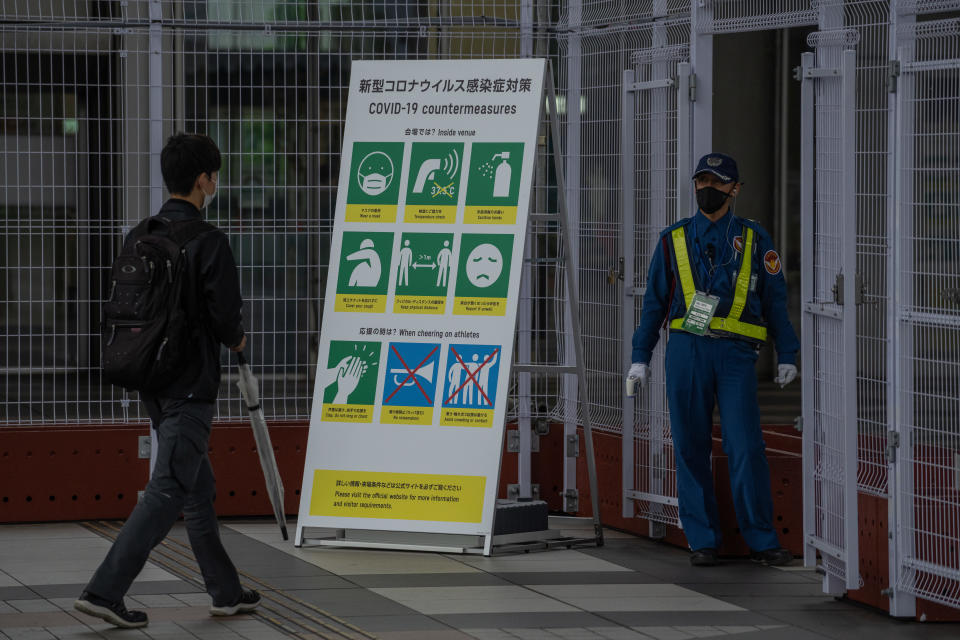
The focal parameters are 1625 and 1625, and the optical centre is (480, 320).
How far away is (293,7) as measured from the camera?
31.7ft

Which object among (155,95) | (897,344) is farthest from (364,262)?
(897,344)

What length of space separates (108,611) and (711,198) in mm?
3285

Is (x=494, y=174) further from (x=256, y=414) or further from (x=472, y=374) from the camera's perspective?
(x=256, y=414)

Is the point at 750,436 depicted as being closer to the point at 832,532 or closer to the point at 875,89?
the point at 832,532

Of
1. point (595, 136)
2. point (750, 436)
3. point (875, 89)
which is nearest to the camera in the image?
point (875, 89)

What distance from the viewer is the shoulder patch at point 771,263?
24.6ft

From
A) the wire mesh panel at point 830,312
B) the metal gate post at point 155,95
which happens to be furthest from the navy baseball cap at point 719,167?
the metal gate post at point 155,95

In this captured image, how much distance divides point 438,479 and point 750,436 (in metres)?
1.48

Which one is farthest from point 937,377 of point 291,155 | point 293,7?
point 293,7

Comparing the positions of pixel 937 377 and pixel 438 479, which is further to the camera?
pixel 438 479

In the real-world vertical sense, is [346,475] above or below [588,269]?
below

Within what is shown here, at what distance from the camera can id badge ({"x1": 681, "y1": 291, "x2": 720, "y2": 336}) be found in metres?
7.36

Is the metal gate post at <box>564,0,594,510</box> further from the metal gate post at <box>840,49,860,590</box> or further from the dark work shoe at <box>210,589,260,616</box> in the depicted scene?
the dark work shoe at <box>210,589,260,616</box>

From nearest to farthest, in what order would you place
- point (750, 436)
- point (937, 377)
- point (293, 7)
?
point (937, 377) < point (750, 436) < point (293, 7)
